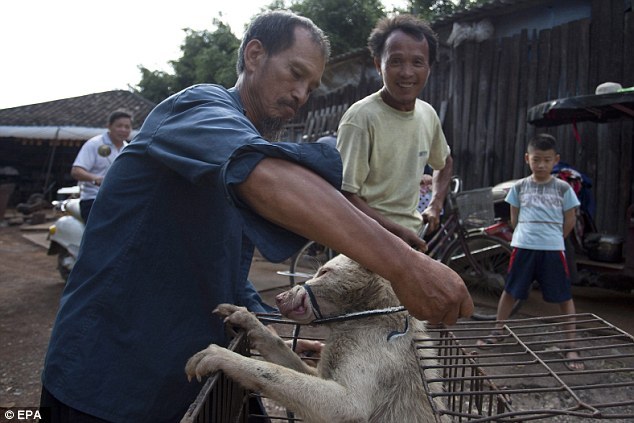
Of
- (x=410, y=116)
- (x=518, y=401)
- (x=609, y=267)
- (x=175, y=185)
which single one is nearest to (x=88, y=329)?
(x=175, y=185)

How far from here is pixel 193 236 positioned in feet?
5.56

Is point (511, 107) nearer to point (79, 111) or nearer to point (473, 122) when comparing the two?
point (473, 122)

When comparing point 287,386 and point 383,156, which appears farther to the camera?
point 383,156

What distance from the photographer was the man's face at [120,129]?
6.62 meters

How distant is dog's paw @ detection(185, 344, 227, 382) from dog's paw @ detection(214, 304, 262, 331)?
22 cm

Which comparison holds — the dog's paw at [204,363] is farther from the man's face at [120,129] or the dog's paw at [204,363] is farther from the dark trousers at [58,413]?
the man's face at [120,129]

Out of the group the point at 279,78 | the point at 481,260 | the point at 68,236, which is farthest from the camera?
the point at 68,236

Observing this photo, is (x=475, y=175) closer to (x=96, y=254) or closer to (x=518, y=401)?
(x=518, y=401)

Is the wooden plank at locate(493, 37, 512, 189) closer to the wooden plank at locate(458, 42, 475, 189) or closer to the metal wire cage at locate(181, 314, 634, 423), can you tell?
the wooden plank at locate(458, 42, 475, 189)

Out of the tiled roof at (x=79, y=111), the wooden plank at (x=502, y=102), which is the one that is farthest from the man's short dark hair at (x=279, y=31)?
the tiled roof at (x=79, y=111)

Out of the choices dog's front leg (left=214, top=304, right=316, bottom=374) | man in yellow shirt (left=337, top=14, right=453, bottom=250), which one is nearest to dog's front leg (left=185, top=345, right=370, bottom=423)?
dog's front leg (left=214, top=304, right=316, bottom=374)

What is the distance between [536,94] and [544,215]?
418 cm

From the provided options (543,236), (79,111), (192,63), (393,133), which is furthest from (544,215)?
(192,63)

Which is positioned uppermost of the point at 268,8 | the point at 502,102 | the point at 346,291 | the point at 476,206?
the point at 268,8
